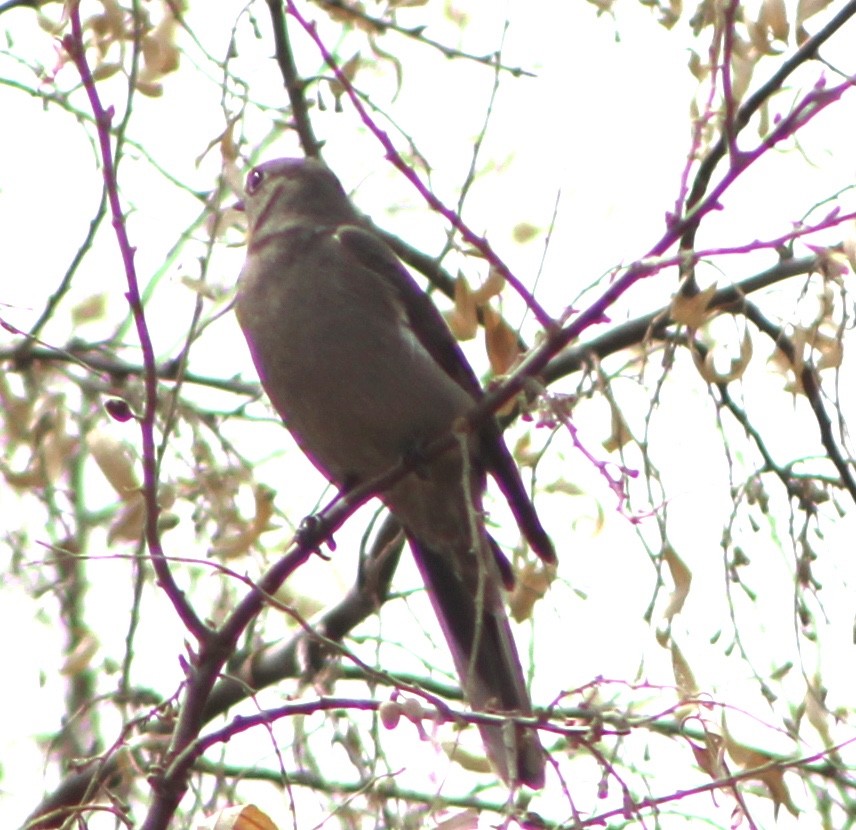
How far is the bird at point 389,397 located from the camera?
159 inches

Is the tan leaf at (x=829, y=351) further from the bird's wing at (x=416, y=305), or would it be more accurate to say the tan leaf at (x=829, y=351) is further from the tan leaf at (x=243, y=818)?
the bird's wing at (x=416, y=305)

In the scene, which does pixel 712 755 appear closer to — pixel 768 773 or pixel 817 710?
pixel 768 773

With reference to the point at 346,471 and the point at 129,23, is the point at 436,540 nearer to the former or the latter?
the point at 346,471

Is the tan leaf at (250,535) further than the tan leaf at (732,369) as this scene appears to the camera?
Yes

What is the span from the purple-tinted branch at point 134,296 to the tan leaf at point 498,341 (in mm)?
606

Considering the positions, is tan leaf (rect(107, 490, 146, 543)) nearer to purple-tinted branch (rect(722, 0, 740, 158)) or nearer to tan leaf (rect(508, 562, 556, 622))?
tan leaf (rect(508, 562, 556, 622))

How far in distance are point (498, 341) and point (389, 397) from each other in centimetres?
148

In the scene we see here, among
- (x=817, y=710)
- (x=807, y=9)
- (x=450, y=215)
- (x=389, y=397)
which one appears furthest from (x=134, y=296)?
(x=389, y=397)

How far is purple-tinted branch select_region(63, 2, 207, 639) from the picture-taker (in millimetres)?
2400

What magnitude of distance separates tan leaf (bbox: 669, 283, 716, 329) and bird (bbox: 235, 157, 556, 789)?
1.49 m

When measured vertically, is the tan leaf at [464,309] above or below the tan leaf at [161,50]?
below

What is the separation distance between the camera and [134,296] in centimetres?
243

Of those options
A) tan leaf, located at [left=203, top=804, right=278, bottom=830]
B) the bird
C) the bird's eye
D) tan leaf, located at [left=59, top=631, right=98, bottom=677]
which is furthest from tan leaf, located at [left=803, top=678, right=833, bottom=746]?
the bird's eye

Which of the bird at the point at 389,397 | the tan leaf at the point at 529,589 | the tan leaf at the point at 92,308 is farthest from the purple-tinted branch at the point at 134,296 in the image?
the bird at the point at 389,397
